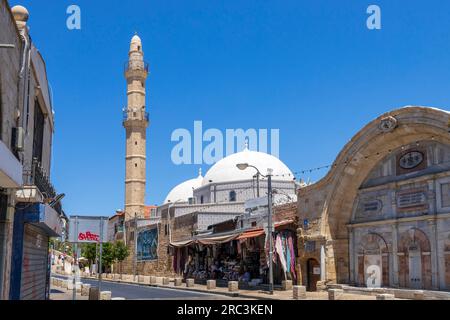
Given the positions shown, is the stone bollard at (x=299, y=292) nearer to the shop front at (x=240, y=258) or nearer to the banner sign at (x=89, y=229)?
the shop front at (x=240, y=258)

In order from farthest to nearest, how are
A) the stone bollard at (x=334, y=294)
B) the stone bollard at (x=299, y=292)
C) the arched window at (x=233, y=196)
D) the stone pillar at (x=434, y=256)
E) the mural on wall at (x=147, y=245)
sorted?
the mural on wall at (x=147, y=245) < the arched window at (x=233, y=196) < the stone bollard at (x=299, y=292) < the stone pillar at (x=434, y=256) < the stone bollard at (x=334, y=294)

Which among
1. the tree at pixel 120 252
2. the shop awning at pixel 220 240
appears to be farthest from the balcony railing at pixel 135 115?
the shop awning at pixel 220 240

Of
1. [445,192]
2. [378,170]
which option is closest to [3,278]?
[445,192]

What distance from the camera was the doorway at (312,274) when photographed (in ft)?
97.9

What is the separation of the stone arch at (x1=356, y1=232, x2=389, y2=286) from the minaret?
3676cm

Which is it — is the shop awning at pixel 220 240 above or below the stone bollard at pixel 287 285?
above

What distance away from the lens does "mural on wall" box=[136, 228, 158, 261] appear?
54938mm

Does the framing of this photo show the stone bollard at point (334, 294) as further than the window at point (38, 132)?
Yes

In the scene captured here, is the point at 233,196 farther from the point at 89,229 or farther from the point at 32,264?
the point at 32,264

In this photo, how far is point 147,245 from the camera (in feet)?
188

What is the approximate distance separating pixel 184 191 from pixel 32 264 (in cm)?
5315

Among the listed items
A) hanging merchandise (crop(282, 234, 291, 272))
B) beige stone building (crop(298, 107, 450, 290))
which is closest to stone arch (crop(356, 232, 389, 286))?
beige stone building (crop(298, 107, 450, 290))

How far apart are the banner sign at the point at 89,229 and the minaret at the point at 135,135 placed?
46290 mm
